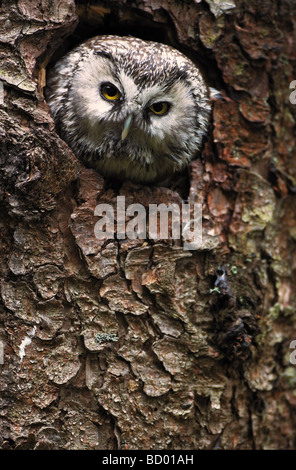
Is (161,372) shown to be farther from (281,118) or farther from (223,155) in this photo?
(281,118)

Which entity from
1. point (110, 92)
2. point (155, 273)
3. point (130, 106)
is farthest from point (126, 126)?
point (155, 273)

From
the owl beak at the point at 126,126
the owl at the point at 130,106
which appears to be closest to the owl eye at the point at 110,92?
the owl at the point at 130,106

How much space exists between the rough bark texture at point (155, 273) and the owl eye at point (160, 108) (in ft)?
0.85

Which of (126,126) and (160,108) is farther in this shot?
(160,108)

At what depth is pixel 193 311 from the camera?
2023mm

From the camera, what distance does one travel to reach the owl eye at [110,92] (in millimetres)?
2045

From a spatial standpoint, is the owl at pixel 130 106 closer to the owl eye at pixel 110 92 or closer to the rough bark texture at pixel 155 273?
the owl eye at pixel 110 92

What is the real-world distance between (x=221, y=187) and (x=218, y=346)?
69 centimetres

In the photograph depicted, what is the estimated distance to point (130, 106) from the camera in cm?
199

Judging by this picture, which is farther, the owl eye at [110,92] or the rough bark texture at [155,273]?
the owl eye at [110,92]

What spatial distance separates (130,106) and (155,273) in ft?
2.23

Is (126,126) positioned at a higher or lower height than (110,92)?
lower

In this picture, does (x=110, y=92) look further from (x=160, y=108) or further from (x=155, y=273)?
(x=155, y=273)
